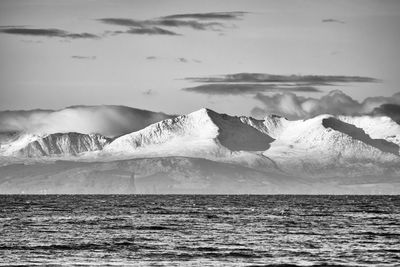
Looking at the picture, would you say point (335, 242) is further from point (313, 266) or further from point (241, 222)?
point (241, 222)

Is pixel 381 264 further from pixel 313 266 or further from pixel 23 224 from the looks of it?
pixel 23 224

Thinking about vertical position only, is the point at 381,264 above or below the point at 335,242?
below

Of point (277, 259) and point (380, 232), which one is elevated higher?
point (380, 232)

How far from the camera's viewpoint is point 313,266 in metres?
88.8

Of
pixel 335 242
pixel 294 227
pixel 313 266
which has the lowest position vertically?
pixel 313 266

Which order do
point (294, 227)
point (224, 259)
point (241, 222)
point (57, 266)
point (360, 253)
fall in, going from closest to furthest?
point (57, 266) < point (224, 259) < point (360, 253) < point (294, 227) < point (241, 222)

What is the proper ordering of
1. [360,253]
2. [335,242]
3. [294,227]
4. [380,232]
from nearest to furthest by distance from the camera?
[360,253], [335,242], [380,232], [294,227]

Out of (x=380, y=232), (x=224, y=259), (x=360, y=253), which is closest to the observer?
(x=224, y=259)

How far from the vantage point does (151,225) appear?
153500 millimetres

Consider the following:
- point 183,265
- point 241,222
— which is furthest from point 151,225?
point 183,265

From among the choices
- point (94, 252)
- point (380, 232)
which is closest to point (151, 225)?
point (380, 232)

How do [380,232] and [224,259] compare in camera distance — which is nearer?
[224,259]

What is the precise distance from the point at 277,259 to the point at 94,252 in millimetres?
20525

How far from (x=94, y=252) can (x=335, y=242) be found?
31.4 metres
